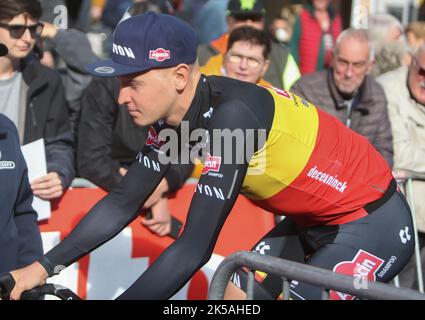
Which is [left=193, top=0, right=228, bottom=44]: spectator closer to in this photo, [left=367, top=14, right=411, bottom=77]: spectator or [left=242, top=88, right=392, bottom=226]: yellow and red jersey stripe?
[left=367, top=14, right=411, bottom=77]: spectator

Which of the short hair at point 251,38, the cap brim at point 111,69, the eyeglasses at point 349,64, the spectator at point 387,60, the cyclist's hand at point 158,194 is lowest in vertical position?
the cyclist's hand at point 158,194

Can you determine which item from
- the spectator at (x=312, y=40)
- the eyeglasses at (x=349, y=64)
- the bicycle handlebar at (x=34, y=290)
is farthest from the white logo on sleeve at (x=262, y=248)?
the spectator at (x=312, y=40)

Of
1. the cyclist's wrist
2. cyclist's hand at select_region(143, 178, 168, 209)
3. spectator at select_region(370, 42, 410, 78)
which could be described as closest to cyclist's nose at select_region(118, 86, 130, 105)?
the cyclist's wrist

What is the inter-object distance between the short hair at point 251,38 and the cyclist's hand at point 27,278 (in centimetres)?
305

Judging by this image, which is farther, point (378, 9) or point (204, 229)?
point (378, 9)

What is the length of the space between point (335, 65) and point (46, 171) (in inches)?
92.1

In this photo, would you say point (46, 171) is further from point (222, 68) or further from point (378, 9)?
point (378, 9)

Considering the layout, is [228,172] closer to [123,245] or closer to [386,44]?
[123,245]

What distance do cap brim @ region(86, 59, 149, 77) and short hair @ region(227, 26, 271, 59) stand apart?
267cm

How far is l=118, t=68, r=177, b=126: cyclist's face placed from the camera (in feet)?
12.1

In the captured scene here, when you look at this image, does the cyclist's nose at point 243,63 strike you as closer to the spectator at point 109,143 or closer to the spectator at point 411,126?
the spectator at point 109,143

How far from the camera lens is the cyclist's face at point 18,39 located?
537 cm

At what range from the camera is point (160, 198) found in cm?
582
